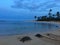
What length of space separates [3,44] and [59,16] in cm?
9603

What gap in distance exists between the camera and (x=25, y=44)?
1031 cm

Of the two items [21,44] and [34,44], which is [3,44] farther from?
[34,44]

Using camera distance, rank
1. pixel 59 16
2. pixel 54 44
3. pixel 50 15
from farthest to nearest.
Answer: pixel 50 15, pixel 59 16, pixel 54 44

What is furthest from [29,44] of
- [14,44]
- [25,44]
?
[14,44]

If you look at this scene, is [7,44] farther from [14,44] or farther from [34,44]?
[34,44]

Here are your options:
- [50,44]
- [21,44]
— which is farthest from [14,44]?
[50,44]

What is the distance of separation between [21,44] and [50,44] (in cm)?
228

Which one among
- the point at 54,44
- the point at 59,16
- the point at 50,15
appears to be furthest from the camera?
the point at 50,15

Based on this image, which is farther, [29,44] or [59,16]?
[59,16]

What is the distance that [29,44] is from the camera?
10219mm

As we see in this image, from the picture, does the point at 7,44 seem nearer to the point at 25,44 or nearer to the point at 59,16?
the point at 25,44

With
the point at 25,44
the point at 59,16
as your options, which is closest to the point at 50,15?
the point at 59,16

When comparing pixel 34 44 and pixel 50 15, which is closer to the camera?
pixel 34 44

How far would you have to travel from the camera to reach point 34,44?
10.2 metres
